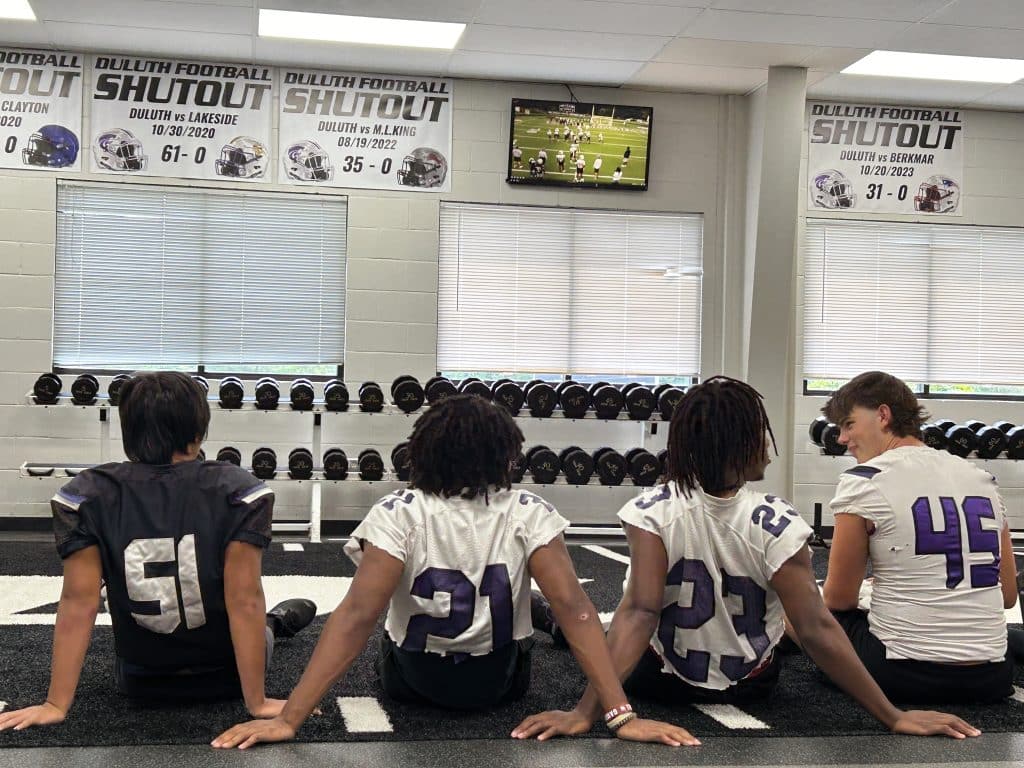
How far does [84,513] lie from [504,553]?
924mm

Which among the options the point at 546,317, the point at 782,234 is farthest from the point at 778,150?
the point at 546,317

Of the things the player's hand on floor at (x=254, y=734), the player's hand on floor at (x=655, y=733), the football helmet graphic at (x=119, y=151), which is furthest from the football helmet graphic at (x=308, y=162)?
the player's hand on floor at (x=655, y=733)

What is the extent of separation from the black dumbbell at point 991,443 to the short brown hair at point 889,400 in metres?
4.75

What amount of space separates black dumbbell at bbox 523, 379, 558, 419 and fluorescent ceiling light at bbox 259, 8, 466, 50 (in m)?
2.18

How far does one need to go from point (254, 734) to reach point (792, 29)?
5133 mm

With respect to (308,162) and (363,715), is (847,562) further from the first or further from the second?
(308,162)

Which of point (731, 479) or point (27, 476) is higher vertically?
point (731, 479)

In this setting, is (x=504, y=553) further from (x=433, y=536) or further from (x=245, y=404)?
(x=245, y=404)

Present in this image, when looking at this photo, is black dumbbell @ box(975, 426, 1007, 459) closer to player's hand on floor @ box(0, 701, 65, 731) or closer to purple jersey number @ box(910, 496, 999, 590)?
purple jersey number @ box(910, 496, 999, 590)

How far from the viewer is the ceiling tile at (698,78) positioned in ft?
22.3

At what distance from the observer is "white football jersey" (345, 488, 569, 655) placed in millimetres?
2326

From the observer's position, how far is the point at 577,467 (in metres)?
6.69

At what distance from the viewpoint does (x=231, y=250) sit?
22.7 ft


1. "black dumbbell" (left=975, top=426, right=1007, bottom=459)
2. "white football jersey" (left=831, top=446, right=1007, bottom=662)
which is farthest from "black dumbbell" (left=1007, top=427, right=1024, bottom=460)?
"white football jersey" (left=831, top=446, right=1007, bottom=662)
